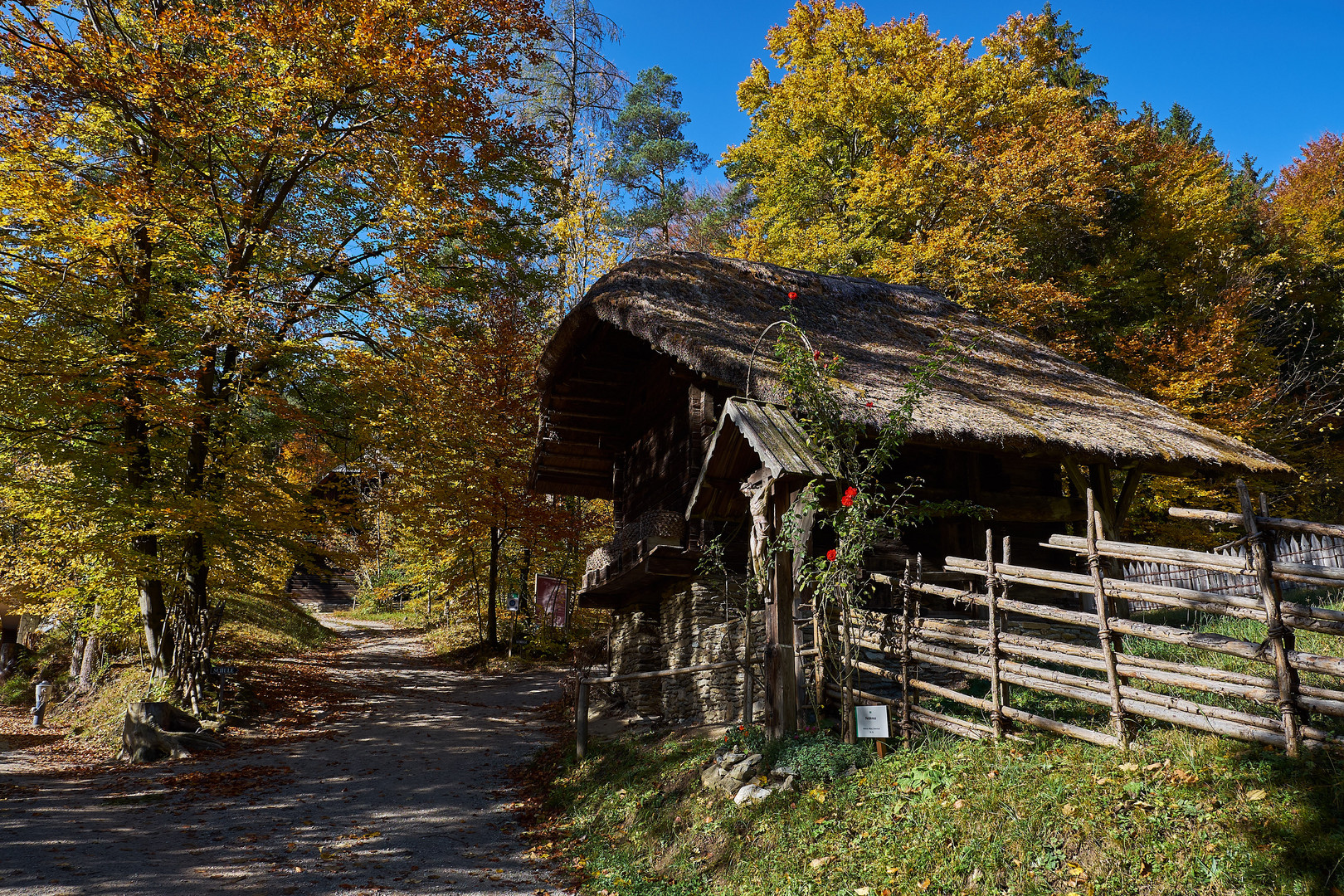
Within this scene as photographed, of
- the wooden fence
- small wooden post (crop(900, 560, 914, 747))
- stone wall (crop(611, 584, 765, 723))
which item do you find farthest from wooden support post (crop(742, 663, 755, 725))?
small wooden post (crop(900, 560, 914, 747))

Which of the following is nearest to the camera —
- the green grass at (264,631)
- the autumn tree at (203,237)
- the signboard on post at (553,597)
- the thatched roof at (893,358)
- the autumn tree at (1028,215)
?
the thatched roof at (893,358)

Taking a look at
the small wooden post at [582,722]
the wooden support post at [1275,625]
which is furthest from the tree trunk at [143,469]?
the wooden support post at [1275,625]

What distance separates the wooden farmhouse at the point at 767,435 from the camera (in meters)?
6.92

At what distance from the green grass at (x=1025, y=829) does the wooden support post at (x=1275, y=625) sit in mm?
160

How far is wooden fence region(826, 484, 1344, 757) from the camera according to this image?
13.6ft

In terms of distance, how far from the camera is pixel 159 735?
11414 millimetres

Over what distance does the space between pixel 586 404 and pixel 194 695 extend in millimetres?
8060

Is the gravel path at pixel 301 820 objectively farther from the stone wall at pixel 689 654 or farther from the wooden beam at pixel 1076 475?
the wooden beam at pixel 1076 475

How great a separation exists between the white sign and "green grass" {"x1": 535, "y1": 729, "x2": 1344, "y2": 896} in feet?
0.63

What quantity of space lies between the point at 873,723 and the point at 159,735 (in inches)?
427

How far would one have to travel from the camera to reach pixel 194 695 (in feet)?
42.2

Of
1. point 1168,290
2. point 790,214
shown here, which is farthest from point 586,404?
point 1168,290

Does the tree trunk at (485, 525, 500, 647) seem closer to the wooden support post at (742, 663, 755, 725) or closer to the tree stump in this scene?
the tree stump

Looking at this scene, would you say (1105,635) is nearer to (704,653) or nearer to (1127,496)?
(704,653)
